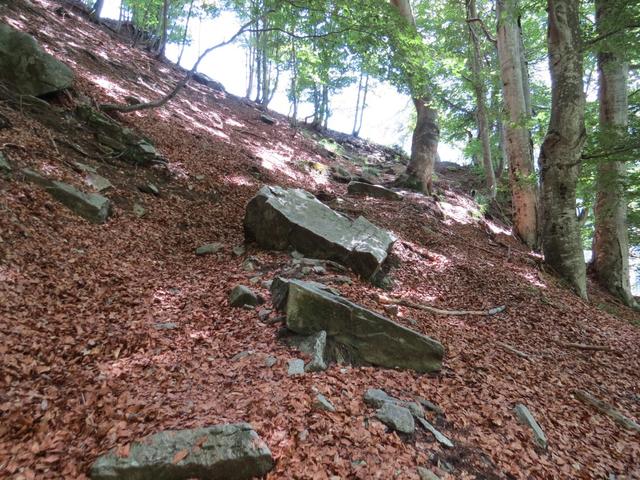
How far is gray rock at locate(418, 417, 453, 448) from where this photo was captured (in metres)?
3.23

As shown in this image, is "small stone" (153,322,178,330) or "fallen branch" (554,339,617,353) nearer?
"small stone" (153,322,178,330)

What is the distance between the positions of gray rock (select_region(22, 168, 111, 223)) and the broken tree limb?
7.54 metres

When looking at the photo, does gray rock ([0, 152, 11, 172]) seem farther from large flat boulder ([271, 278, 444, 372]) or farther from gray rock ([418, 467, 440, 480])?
gray rock ([418, 467, 440, 480])

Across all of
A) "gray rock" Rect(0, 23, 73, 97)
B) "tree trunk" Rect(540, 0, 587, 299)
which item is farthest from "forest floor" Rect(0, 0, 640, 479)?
"tree trunk" Rect(540, 0, 587, 299)

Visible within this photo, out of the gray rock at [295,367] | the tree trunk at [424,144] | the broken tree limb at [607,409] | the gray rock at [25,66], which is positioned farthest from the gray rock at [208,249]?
the tree trunk at [424,144]

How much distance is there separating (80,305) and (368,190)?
8583 mm

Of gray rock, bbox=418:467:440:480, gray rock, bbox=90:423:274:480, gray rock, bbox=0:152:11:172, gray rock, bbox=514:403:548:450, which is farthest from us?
gray rock, bbox=0:152:11:172

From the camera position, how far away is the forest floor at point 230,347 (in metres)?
2.93

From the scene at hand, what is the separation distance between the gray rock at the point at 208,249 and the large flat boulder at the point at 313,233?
60 cm

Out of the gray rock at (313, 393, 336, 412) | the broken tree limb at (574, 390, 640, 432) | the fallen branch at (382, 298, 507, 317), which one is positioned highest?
the fallen branch at (382, 298, 507, 317)

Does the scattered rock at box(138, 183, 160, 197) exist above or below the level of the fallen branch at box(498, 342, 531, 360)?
above

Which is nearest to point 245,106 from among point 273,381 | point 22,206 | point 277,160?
point 277,160

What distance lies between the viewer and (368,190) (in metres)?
11.4

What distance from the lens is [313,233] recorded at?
6.47 meters
